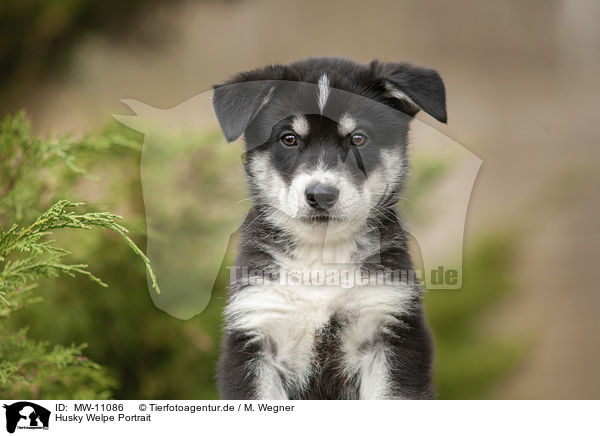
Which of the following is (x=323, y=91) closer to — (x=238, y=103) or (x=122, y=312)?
(x=238, y=103)

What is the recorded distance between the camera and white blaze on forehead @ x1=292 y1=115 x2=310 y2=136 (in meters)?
1.56

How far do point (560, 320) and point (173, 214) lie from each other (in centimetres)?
151

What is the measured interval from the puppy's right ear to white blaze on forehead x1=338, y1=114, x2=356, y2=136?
18 centimetres

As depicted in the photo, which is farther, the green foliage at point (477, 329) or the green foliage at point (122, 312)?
the green foliage at point (477, 329)

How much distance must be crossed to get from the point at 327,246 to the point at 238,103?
41 centimetres

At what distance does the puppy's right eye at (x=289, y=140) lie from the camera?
1583 millimetres

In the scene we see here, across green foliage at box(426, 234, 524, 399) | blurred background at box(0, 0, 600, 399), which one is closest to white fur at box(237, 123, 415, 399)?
blurred background at box(0, 0, 600, 399)

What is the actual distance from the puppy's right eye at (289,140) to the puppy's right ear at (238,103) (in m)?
0.09

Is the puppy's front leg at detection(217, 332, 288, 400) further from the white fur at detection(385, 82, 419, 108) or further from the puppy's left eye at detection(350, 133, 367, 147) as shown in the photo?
the white fur at detection(385, 82, 419, 108)

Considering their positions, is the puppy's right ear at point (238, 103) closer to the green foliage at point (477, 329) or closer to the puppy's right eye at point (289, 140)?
the puppy's right eye at point (289, 140)

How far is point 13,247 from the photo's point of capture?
1.56m

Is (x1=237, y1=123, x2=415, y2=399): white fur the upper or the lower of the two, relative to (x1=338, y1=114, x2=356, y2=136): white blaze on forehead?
lower

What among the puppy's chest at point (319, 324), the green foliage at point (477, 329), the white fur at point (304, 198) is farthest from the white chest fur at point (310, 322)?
the green foliage at point (477, 329)
